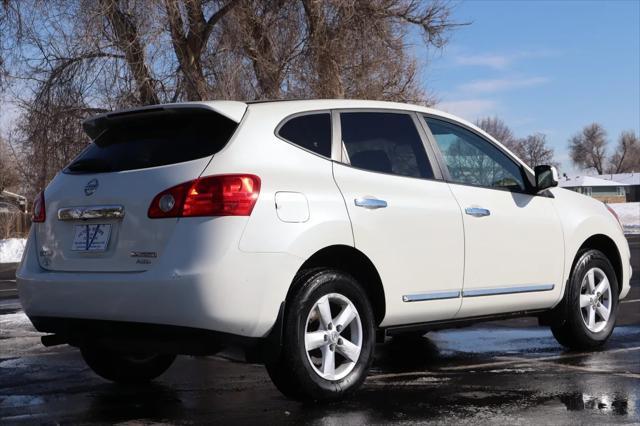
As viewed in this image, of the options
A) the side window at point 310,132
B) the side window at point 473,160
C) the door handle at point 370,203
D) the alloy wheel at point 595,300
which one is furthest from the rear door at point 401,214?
the alloy wheel at point 595,300

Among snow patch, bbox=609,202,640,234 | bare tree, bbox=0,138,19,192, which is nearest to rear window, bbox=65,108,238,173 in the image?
snow patch, bbox=609,202,640,234

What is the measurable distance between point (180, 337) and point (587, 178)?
110709 millimetres

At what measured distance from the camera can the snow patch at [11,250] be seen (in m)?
26.5

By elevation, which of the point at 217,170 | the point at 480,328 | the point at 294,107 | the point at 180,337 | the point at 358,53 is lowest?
the point at 480,328

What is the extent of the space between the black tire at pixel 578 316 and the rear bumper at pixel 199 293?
2.90 meters

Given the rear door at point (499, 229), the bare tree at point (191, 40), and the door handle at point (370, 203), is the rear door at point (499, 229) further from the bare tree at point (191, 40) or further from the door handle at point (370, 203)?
the bare tree at point (191, 40)

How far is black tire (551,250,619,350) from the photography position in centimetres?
703

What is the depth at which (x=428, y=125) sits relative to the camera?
20.9 ft

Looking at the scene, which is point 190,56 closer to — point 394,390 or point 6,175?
point 394,390

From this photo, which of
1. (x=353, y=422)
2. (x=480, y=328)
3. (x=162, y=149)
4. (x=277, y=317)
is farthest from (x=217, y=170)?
(x=480, y=328)

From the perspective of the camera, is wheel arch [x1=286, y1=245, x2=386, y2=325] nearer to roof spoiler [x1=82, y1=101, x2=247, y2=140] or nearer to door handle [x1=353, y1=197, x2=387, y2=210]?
door handle [x1=353, y1=197, x2=387, y2=210]

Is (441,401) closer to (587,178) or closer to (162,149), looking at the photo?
(162,149)

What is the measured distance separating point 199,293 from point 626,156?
6085 inches

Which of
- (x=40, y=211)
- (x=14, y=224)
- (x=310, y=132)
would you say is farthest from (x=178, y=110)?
(x=14, y=224)
